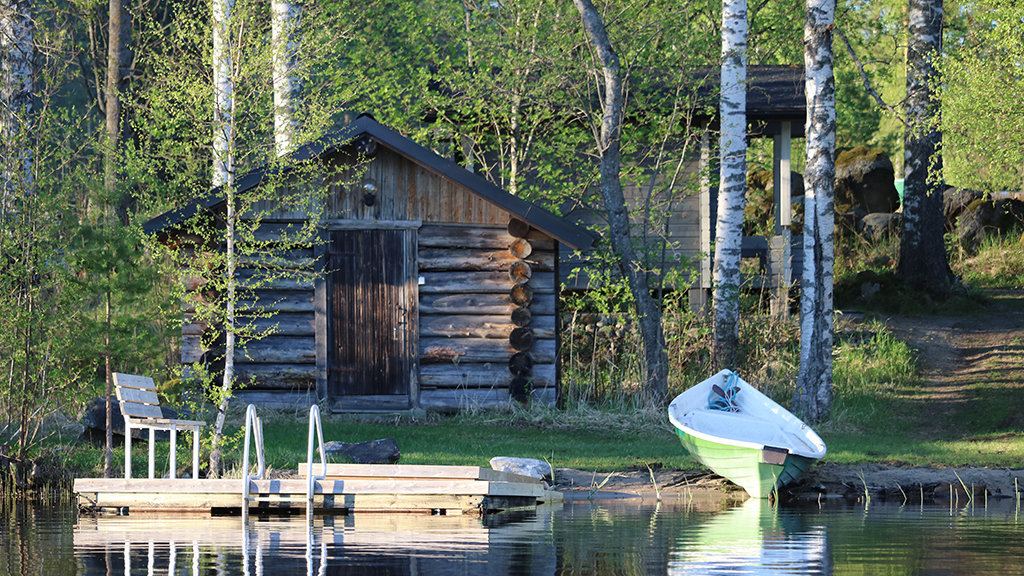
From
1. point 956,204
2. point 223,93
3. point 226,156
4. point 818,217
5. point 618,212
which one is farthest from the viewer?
point 956,204

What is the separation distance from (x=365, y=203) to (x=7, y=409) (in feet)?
20.9

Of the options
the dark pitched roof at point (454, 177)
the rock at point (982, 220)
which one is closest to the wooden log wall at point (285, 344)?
the dark pitched roof at point (454, 177)

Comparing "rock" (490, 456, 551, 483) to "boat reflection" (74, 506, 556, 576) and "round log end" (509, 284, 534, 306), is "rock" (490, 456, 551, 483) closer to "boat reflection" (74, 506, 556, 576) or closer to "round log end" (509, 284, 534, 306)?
"boat reflection" (74, 506, 556, 576)

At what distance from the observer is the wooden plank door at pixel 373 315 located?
744 inches

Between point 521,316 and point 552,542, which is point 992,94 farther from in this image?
point 552,542

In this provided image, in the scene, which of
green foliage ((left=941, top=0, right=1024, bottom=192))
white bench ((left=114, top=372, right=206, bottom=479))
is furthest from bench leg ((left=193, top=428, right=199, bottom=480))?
green foliage ((left=941, top=0, right=1024, bottom=192))

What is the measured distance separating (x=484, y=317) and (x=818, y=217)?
521cm

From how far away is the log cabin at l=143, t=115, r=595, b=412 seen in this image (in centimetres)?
1886

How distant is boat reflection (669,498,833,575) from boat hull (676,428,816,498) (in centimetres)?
84

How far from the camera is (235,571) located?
854 centimetres

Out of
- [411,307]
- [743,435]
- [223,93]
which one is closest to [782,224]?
[411,307]

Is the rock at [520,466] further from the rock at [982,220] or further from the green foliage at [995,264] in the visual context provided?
the rock at [982,220]

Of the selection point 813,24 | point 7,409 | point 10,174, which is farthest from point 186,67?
point 813,24

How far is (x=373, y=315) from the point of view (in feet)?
62.2
